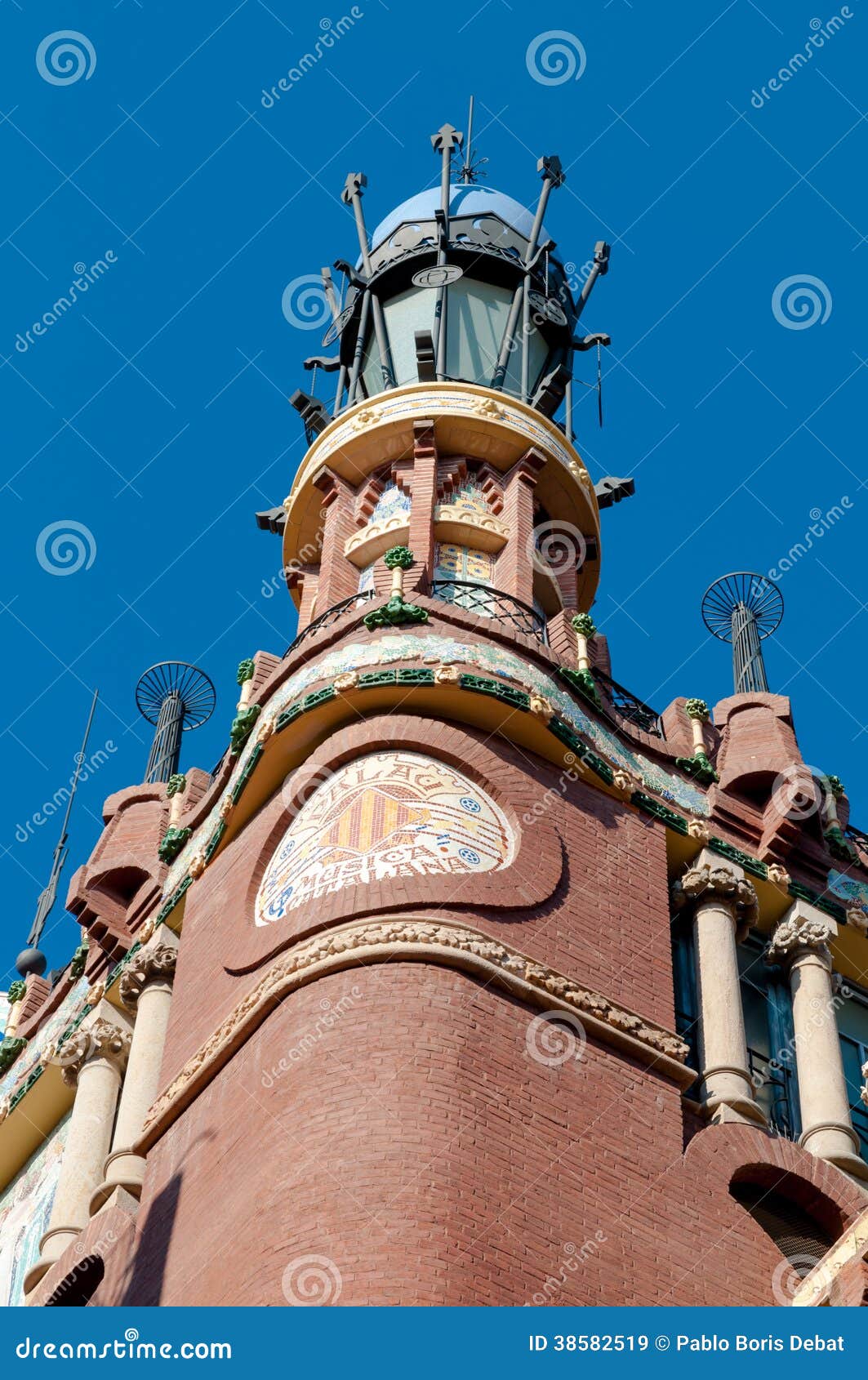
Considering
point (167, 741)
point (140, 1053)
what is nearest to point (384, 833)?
point (140, 1053)

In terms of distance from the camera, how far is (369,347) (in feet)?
101

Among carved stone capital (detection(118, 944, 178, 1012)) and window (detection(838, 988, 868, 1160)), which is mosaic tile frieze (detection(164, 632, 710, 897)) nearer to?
carved stone capital (detection(118, 944, 178, 1012))

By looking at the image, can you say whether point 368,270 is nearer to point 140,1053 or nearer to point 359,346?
point 359,346

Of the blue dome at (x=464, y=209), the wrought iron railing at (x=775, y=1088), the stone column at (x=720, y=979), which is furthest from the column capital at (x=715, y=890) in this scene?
the blue dome at (x=464, y=209)

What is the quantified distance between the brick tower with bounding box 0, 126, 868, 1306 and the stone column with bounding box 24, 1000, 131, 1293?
3cm

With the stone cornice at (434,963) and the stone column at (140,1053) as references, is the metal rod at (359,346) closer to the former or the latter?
the stone column at (140,1053)

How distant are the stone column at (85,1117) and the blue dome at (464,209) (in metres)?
11.0

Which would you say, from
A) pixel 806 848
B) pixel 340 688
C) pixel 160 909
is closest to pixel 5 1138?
pixel 160 909

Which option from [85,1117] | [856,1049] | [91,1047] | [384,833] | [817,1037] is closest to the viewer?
[384,833]

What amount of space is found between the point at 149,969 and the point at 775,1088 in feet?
19.0

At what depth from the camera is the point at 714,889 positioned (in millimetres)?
23828

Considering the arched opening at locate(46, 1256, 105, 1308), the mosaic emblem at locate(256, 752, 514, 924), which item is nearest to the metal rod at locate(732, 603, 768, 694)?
the mosaic emblem at locate(256, 752, 514, 924)

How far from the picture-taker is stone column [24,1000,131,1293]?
23.4 meters

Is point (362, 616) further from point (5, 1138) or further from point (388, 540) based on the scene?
point (5, 1138)
